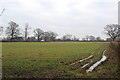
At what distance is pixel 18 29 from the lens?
Answer: 9444 centimetres

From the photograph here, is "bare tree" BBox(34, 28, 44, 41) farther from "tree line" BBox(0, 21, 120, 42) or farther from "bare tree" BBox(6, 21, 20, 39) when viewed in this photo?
"bare tree" BBox(6, 21, 20, 39)

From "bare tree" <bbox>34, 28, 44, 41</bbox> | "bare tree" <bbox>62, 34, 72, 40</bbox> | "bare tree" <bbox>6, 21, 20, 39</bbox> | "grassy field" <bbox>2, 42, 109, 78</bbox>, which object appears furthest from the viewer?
"bare tree" <bbox>62, 34, 72, 40</bbox>

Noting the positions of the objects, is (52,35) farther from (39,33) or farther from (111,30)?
(111,30)

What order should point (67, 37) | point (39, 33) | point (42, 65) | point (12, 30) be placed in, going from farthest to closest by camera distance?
point (67, 37), point (39, 33), point (12, 30), point (42, 65)

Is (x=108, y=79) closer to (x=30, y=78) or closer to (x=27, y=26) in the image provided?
(x=30, y=78)

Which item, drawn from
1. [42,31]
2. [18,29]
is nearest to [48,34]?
[42,31]

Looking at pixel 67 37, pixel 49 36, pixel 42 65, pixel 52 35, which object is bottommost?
pixel 42 65

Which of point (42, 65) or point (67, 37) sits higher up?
point (67, 37)

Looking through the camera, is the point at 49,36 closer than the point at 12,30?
No

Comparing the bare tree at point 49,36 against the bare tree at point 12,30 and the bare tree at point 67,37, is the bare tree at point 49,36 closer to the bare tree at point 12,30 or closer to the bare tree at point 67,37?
the bare tree at point 67,37

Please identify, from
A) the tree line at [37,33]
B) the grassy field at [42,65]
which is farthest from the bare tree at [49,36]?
the grassy field at [42,65]

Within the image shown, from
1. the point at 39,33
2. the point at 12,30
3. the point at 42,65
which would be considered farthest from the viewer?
the point at 39,33

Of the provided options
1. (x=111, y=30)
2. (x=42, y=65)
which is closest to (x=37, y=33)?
Result: (x=111, y=30)

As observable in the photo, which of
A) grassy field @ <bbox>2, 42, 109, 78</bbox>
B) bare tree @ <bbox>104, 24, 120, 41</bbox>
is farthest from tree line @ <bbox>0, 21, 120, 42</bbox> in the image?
grassy field @ <bbox>2, 42, 109, 78</bbox>
